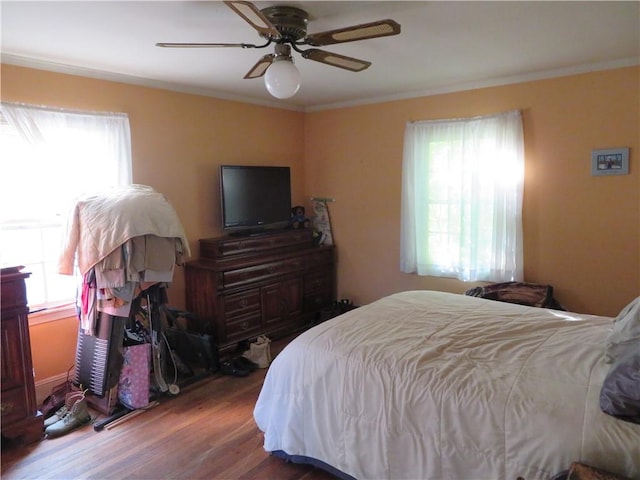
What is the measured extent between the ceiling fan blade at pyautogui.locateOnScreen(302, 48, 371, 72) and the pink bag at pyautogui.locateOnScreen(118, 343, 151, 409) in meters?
2.23

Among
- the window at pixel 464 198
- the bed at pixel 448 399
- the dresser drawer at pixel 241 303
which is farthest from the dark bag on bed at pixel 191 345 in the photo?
the window at pixel 464 198

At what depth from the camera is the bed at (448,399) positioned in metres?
1.58

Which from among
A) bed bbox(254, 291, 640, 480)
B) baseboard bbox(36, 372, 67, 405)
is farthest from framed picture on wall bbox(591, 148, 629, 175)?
baseboard bbox(36, 372, 67, 405)

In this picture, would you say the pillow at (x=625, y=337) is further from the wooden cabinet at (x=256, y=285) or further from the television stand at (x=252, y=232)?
the television stand at (x=252, y=232)

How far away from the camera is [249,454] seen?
8.12 ft

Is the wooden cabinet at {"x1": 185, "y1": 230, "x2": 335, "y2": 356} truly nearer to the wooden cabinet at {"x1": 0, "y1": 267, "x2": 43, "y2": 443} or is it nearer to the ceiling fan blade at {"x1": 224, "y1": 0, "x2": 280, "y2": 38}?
the wooden cabinet at {"x1": 0, "y1": 267, "x2": 43, "y2": 443}

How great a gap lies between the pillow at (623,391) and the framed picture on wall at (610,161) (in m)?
2.25

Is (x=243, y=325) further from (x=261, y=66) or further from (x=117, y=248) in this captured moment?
(x=261, y=66)

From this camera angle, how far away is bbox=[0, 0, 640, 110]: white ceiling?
2238 mm

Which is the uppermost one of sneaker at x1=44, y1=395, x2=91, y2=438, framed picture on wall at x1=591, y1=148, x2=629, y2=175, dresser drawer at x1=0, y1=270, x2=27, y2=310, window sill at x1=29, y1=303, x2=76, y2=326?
framed picture on wall at x1=591, y1=148, x2=629, y2=175

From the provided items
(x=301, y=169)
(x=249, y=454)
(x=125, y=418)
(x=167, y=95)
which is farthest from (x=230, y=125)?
(x=249, y=454)

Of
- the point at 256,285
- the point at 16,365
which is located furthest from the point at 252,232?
the point at 16,365

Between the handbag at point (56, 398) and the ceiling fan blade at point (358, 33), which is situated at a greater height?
the ceiling fan blade at point (358, 33)

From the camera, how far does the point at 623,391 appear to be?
4.91ft
